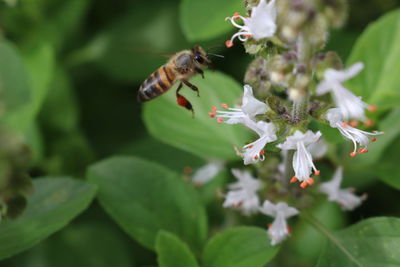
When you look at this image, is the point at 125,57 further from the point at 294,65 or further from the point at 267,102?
the point at 294,65

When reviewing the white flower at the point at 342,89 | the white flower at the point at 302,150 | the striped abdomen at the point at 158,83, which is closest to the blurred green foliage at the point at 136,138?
the striped abdomen at the point at 158,83

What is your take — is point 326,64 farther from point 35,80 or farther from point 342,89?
point 35,80

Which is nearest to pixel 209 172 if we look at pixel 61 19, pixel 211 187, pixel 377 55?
pixel 211 187

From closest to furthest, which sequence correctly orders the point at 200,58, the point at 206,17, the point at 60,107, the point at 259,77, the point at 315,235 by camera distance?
the point at 259,77 < the point at 200,58 < the point at 206,17 < the point at 315,235 < the point at 60,107

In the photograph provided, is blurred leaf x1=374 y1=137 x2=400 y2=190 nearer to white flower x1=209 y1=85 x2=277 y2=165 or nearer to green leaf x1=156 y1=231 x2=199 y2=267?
white flower x1=209 y1=85 x2=277 y2=165

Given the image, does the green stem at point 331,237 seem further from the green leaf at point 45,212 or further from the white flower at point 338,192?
the green leaf at point 45,212

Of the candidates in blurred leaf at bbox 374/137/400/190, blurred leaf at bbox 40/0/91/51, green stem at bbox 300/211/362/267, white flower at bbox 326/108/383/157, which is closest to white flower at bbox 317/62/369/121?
white flower at bbox 326/108/383/157

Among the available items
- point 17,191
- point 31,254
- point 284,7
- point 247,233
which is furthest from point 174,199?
point 284,7
